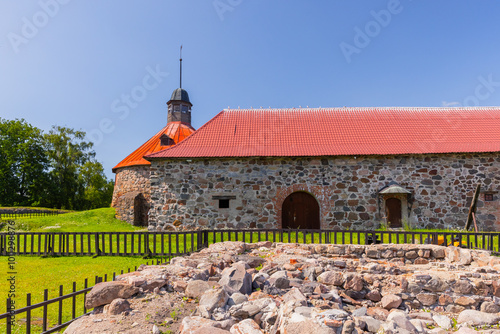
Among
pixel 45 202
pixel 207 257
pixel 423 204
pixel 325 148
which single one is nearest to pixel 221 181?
pixel 325 148

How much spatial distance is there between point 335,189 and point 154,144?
43.0 ft

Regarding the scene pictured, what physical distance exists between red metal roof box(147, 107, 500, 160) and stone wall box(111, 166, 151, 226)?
6276 millimetres

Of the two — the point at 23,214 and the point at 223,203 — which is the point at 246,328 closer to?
the point at 223,203

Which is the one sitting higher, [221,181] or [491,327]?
[221,181]

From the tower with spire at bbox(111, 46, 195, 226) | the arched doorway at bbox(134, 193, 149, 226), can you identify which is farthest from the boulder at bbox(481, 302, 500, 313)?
the arched doorway at bbox(134, 193, 149, 226)

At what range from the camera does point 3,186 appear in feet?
114

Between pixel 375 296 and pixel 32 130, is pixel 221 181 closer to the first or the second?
pixel 375 296

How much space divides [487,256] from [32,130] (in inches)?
1723

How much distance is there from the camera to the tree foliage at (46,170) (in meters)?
35.7

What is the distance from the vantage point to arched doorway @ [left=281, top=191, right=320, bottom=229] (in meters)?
14.9

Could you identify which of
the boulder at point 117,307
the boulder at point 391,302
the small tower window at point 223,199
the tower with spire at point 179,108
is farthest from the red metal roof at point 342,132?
the boulder at point 117,307

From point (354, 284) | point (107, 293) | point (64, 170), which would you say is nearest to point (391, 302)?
point (354, 284)

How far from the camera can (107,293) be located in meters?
4.11

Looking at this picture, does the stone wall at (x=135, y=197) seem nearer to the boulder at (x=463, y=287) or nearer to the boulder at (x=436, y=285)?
the boulder at (x=436, y=285)
